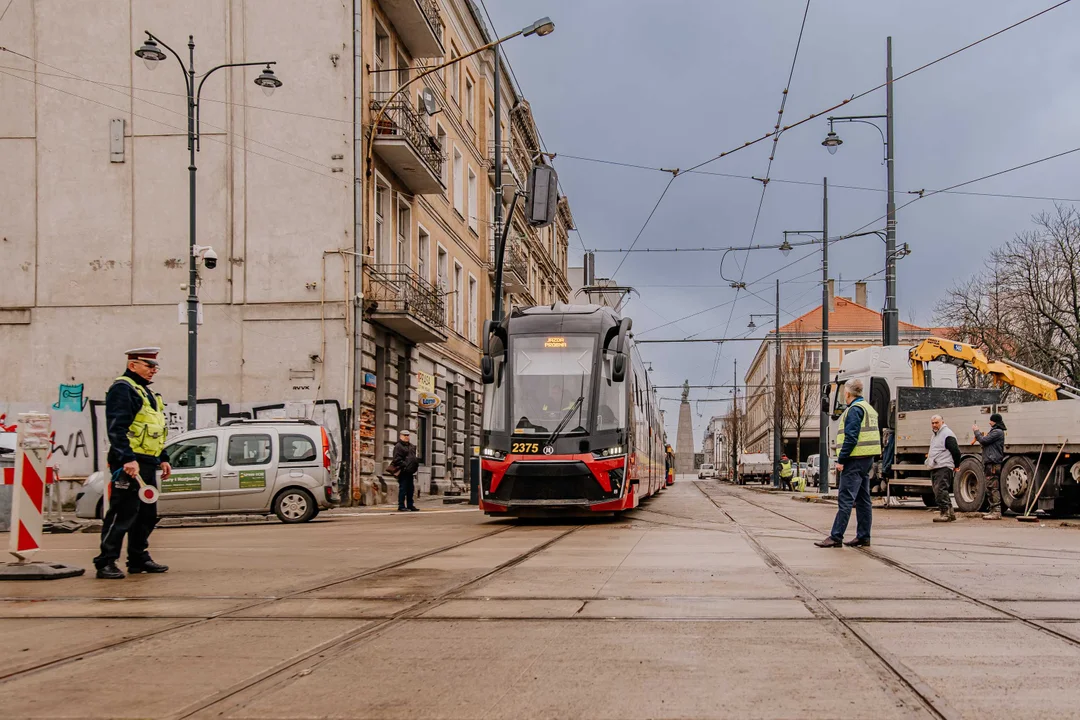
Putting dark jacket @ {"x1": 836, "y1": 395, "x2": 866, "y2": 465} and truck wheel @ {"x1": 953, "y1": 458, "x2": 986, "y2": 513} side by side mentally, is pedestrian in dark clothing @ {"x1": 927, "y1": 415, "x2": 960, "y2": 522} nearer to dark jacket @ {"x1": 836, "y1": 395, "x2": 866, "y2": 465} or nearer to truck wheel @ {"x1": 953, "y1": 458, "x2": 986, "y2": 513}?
truck wheel @ {"x1": 953, "y1": 458, "x2": 986, "y2": 513}

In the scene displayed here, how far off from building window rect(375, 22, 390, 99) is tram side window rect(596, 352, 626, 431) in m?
13.7

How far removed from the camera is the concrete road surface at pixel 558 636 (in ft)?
13.7

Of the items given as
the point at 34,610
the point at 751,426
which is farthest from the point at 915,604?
the point at 751,426

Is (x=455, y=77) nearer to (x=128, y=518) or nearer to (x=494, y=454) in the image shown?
(x=494, y=454)

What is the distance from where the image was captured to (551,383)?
15.8 metres

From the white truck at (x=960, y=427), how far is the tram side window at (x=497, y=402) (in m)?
8.67

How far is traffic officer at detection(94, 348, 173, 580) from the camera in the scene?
8.48 meters

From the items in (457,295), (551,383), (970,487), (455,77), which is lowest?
(970,487)

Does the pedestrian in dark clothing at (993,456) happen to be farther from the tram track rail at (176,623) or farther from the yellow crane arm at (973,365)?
the tram track rail at (176,623)

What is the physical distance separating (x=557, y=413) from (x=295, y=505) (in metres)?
5.38

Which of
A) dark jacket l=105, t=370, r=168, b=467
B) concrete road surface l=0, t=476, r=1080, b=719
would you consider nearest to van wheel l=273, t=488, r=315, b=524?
concrete road surface l=0, t=476, r=1080, b=719

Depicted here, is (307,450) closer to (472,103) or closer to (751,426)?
(472,103)

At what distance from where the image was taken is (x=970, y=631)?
5.69m

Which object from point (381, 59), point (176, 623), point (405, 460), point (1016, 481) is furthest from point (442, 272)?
point (176, 623)
